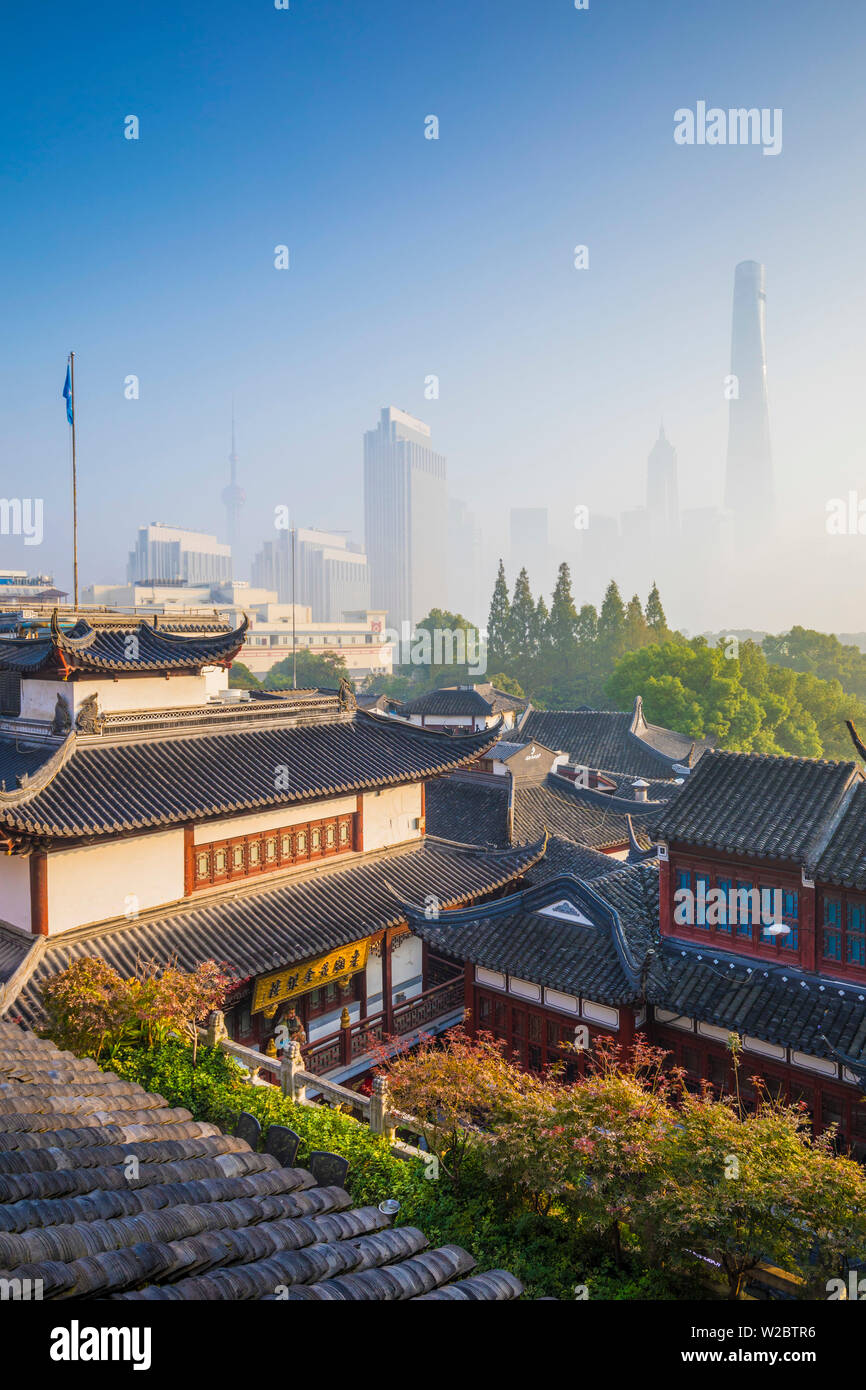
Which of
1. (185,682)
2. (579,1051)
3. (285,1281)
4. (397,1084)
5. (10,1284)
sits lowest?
(579,1051)

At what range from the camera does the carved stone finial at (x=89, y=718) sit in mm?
15094

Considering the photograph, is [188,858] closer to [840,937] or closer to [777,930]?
[777,930]

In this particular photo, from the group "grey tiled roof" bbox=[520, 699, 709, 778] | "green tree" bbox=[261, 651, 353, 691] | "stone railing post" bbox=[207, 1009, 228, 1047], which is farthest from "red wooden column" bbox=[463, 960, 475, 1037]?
"green tree" bbox=[261, 651, 353, 691]

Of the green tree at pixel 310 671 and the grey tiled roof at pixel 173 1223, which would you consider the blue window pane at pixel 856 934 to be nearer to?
the grey tiled roof at pixel 173 1223

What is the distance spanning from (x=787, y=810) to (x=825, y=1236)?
763 centimetres

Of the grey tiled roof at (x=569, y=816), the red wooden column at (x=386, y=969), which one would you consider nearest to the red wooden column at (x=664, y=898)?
the red wooden column at (x=386, y=969)

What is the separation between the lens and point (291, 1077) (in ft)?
38.9

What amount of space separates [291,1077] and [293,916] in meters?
4.71

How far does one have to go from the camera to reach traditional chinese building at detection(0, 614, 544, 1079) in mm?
13898

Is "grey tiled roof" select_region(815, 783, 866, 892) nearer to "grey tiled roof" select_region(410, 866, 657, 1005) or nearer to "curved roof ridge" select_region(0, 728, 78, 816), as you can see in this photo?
"grey tiled roof" select_region(410, 866, 657, 1005)

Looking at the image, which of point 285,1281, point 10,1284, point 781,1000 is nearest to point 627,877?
point 781,1000

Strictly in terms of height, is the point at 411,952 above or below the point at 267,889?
below

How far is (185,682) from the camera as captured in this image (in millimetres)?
18000

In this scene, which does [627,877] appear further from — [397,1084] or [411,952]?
[397,1084]
